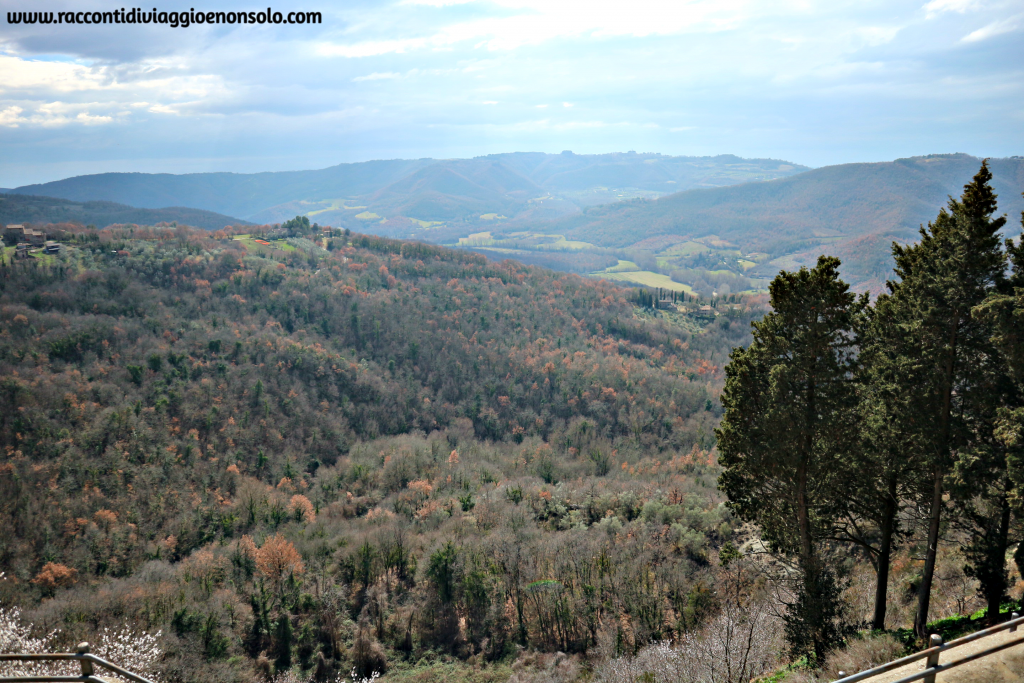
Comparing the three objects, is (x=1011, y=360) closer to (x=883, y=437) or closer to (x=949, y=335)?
(x=949, y=335)

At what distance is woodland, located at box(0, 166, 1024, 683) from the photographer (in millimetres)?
18781

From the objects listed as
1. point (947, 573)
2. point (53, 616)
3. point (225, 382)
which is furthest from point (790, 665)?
point (225, 382)

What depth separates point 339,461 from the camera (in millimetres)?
91062

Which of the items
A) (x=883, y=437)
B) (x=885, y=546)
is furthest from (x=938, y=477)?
(x=885, y=546)

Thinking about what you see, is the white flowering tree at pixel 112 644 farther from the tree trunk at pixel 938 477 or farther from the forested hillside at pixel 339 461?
the tree trunk at pixel 938 477

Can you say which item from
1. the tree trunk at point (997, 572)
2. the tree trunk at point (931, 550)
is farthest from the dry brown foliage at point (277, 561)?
the tree trunk at point (997, 572)

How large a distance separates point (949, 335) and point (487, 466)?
247 feet

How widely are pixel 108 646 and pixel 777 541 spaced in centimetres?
4402

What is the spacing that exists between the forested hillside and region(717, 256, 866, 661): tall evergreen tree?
21096 mm

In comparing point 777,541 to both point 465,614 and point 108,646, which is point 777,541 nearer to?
point 465,614

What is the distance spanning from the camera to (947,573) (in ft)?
87.1

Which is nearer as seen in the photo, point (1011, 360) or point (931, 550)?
point (1011, 360)

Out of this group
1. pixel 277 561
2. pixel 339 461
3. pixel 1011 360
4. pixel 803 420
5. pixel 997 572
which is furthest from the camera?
pixel 339 461

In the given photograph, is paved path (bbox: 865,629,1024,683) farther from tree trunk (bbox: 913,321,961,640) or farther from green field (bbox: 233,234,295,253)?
green field (bbox: 233,234,295,253)
